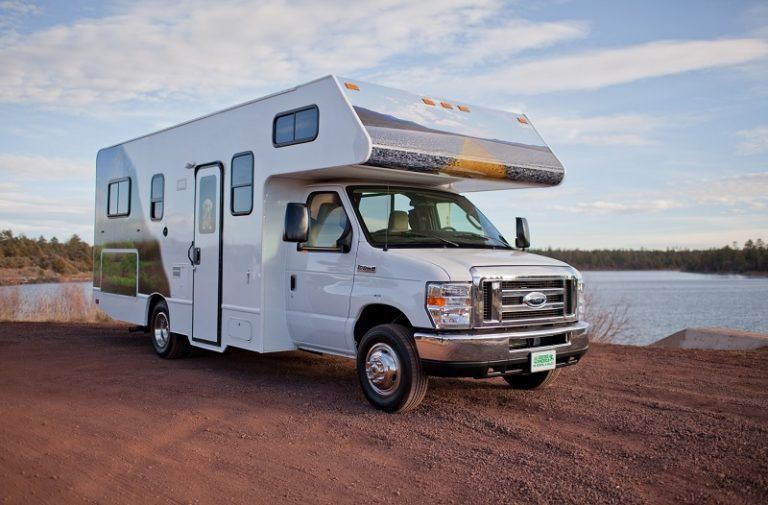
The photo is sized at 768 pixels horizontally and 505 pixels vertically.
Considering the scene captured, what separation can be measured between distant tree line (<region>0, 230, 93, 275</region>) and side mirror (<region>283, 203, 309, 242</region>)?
2615cm

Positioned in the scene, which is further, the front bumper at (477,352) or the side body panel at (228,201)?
the side body panel at (228,201)

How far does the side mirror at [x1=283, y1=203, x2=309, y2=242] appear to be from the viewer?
7395 mm

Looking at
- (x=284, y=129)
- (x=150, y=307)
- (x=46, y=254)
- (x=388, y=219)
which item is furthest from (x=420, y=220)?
(x=46, y=254)

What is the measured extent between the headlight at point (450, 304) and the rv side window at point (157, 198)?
542cm

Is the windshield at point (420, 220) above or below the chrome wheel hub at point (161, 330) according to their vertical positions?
above

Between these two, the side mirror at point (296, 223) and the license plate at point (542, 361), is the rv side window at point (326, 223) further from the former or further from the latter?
the license plate at point (542, 361)

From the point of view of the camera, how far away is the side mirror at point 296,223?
739cm

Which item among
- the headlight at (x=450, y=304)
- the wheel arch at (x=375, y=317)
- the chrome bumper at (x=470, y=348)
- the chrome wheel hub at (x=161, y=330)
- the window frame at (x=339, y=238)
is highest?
the window frame at (x=339, y=238)

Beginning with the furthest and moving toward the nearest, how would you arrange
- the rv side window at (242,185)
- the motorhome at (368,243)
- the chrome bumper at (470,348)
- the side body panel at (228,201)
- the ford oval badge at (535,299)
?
the rv side window at (242,185) → the side body panel at (228,201) → the ford oval badge at (535,299) → the motorhome at (368,243) → the chrome bumper at (470,348)

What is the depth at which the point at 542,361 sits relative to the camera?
6.83 metres

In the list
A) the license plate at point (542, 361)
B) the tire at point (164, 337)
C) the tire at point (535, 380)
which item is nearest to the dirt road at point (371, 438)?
the tire at point (535, 380)

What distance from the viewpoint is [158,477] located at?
5.04m

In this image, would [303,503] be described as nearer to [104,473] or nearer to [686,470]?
[104,473]

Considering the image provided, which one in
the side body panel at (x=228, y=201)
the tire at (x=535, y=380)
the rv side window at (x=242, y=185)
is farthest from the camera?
the rv side window at (x=242, y=185)
